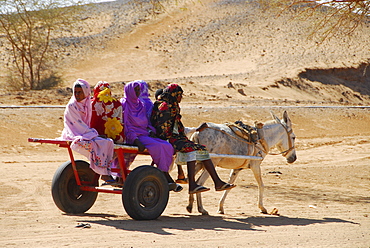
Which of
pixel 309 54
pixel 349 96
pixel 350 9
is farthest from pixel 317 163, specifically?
pixel 309 54

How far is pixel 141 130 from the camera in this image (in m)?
7.88

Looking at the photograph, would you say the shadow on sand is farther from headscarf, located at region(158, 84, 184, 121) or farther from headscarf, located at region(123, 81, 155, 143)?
headscarf, located at region(158, 84, 184, 121)

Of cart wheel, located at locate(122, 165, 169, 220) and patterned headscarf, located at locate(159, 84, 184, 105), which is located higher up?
patterned headscarf, located at locate(159, 84, 184, 105)

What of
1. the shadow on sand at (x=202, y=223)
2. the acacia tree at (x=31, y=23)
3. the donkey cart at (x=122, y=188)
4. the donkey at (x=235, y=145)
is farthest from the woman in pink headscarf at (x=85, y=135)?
the acacia tree at (x=31, y=23)

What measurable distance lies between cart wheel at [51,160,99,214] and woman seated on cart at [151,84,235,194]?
1.31m

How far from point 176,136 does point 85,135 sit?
4.98 ft

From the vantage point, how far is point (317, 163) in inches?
631

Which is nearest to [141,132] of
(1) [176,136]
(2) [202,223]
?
(1) [176,136]

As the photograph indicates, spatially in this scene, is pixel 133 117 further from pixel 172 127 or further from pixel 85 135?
pixel 85 135

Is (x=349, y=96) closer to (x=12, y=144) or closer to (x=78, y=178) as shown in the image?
(x=12, y=144)

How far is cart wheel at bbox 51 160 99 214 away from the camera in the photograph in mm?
7766

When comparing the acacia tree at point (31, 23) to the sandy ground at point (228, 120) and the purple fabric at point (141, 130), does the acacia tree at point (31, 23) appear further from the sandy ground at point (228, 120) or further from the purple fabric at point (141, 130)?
the purple fabric at point (141, 130)

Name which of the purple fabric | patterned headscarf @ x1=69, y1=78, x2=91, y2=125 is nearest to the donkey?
the purple fabric

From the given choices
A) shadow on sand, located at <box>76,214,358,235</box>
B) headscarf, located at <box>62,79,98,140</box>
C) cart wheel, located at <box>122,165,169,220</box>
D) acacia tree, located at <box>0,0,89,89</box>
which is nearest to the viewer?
shadow on sand, located at <box>76,214,358,235</box>
